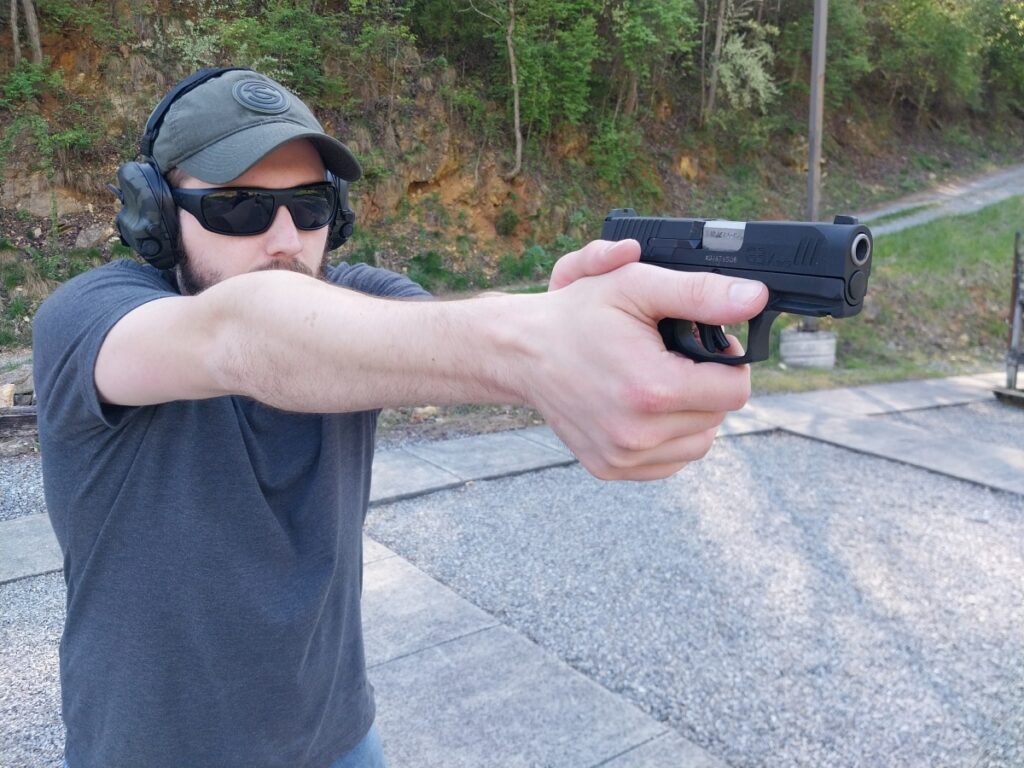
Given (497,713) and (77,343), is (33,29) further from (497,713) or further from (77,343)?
(77,343)

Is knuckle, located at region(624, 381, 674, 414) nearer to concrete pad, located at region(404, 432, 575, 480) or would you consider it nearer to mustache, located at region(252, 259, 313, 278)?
mustache, located at region(252, 259, 313, 278)

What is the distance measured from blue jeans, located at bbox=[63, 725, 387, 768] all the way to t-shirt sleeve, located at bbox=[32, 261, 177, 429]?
37.6 inches

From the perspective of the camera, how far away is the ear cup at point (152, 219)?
179 centimetres

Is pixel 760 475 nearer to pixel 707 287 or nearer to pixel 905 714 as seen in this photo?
pixel 905 714

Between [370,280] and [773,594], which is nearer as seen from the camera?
[370,280]

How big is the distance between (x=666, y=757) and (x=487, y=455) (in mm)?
3984

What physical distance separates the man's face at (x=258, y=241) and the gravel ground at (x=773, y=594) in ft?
8.68

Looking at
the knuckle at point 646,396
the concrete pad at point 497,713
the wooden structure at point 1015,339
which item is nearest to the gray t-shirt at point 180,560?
the knuckle at point 646,396

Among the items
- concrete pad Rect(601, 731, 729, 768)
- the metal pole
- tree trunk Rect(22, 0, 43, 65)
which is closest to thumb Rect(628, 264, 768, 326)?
concrete pad Rect(601, 731, 729, 768)

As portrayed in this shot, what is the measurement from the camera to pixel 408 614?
4234 millimetres

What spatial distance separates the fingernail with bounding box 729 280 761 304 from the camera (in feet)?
3.72

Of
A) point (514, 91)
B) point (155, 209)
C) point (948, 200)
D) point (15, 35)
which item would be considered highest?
point (15, 35)

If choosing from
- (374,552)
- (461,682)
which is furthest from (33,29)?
(461,682)

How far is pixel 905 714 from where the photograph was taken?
350cm
